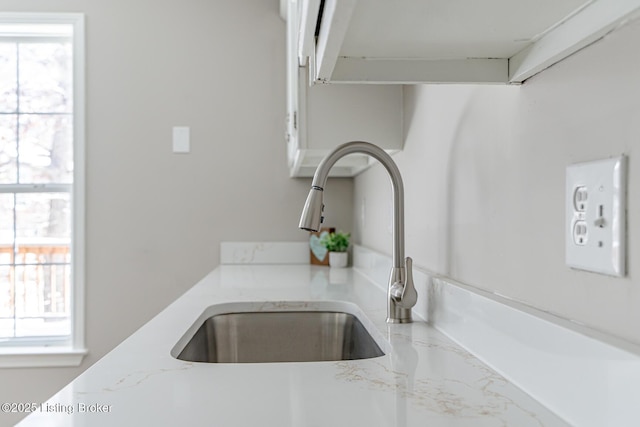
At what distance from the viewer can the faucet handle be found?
103 cm

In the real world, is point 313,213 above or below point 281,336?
above

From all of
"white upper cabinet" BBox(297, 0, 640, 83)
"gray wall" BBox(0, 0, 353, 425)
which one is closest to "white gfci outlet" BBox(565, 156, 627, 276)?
"white upper cabinet" BBox(297, 0, 640, 83)

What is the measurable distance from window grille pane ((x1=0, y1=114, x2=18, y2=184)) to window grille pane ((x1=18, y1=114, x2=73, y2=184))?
2cm

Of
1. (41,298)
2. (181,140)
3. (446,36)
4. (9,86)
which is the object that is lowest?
(41,298)

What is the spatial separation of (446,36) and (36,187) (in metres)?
2.41

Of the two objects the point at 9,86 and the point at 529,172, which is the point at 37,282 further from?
the point at 529,172

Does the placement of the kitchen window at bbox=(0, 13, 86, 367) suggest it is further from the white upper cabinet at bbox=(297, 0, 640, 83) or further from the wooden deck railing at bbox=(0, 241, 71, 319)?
the white upper cabinet at bbox=(297, 0, 640, 83)

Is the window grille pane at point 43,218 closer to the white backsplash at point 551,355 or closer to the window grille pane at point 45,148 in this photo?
the window grille pane at point 45,148

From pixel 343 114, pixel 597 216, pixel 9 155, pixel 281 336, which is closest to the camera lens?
pixel 597 216

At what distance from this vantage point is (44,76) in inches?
104

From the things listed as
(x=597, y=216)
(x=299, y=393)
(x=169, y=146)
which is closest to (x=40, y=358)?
(x=169, y=146)

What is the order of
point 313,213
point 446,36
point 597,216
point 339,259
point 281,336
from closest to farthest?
1. point 597,216
2. point 446,36
3. point 313,213
4. point 281,336
5. point 339,259

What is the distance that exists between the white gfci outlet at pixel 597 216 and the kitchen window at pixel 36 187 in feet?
7.88

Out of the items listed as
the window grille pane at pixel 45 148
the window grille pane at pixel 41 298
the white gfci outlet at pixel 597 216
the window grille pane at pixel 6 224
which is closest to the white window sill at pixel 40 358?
the window grille pane at pixel 41 298
